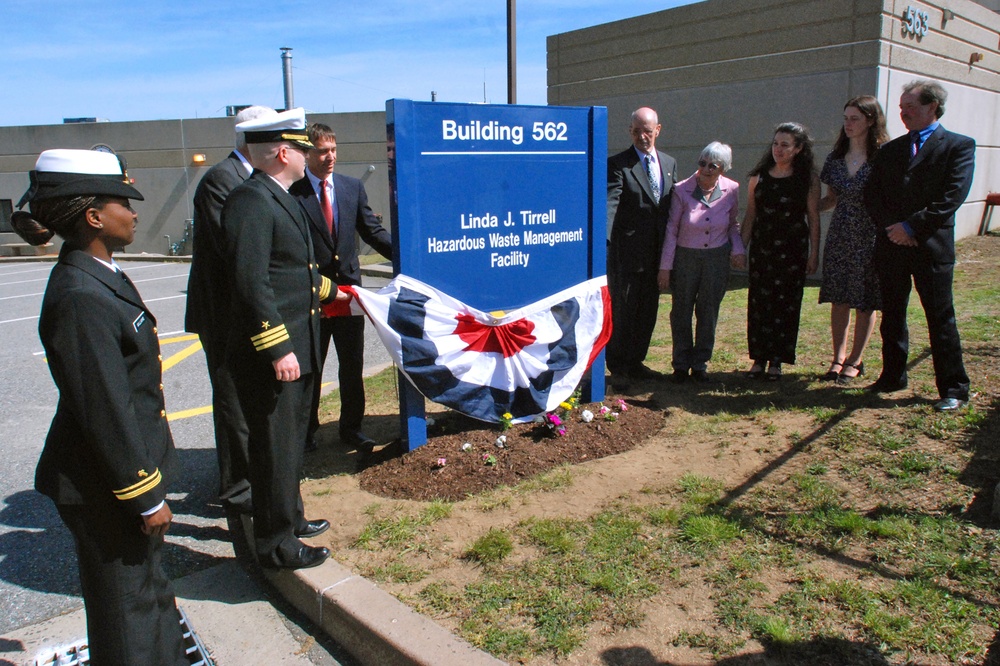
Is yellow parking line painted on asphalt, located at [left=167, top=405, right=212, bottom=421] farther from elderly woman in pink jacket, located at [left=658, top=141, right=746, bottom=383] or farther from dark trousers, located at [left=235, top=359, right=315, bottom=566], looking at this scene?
elderly woman in pink jacket, located at [left=658, top=141, right=746, bottom=383]

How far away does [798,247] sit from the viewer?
550cm

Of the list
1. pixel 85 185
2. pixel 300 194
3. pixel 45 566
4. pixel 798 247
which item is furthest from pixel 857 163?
pixel 45 566

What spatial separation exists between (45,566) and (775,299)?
491 cm

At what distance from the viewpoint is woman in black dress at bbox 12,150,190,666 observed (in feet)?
7.22

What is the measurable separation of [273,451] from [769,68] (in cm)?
1055

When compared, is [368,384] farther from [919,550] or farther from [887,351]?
[919,550]

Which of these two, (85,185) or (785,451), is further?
(785,451)

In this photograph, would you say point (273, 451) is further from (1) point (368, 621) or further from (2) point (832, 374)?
(2) point (832, 374)

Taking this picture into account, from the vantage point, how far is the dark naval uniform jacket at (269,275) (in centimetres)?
315

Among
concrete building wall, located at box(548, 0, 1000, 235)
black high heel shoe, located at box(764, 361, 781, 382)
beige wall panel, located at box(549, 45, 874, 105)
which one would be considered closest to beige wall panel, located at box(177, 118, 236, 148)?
beige wall panel, located at box(549, 45, 874, 105)

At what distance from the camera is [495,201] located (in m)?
4.59

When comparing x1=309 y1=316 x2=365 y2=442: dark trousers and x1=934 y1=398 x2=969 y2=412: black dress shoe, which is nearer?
x1=934 y1=398 x2=969 y2=412: black dress shoe

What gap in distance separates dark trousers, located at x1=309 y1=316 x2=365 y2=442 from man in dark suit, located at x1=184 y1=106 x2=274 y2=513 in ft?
2.42

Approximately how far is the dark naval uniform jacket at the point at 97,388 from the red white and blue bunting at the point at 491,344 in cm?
195
